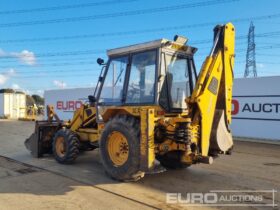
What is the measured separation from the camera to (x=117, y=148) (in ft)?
21.0

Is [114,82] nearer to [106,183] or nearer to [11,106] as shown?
[106,183]

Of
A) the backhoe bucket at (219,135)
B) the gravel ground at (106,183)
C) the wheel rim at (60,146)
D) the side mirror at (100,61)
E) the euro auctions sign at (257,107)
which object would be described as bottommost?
the gravel ground at (106,183)

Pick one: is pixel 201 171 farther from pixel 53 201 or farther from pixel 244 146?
pixel 244 146

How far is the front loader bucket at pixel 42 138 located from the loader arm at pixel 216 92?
4828 millimetres

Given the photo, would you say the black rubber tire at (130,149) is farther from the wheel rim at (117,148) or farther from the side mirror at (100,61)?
the side mirror at (100,61)

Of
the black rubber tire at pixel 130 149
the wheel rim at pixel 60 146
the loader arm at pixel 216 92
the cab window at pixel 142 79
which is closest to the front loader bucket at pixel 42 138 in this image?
the wheel rim at pixel 60 146

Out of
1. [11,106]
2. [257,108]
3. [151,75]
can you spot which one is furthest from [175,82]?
[11,106]

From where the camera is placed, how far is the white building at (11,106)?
119 ft

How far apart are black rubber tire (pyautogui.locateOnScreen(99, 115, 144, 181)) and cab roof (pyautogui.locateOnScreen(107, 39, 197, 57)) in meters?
1.41

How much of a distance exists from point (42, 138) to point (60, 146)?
0.98 meters

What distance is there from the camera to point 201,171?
281 inches

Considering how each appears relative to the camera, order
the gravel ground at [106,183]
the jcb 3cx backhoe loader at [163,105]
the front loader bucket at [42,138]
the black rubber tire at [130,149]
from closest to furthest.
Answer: the gravel ground at [106,183] → the jcb 3cx backhoe loader at [163,105] → the black rubber tire at [130,149] → the front loader bucket at [42,138]

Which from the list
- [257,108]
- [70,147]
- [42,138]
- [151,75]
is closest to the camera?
[151,75]

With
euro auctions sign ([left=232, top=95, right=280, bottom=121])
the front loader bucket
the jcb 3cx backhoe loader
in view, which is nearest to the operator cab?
the jcb 3cx backhoe loader
